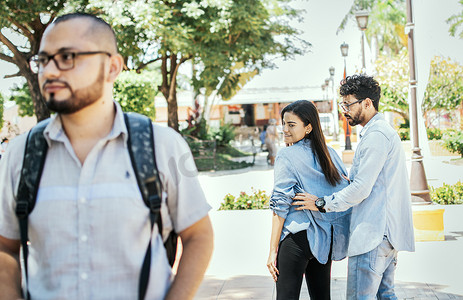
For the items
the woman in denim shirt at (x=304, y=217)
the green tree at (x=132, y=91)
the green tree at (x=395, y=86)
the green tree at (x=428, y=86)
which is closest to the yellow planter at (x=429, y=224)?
the woman in denim shirt at (x=304, y=217)

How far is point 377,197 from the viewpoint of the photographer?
3270 mm

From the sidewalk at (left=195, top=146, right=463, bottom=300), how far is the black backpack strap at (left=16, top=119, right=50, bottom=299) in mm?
3770

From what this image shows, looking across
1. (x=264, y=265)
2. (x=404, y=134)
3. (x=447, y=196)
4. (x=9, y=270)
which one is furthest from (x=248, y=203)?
(x=404, y=134)

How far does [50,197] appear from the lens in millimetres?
1729

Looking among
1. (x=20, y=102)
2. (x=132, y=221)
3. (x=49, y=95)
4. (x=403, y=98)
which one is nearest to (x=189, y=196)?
(x=132, y=221)

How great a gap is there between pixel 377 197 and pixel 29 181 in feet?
7.07

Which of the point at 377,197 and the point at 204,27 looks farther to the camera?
the point at 204,27

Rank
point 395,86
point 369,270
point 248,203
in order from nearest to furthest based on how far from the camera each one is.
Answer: point 369,270 → point 248,203 → point 395,86

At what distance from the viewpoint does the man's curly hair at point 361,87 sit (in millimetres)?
3455

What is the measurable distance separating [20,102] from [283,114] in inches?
1010

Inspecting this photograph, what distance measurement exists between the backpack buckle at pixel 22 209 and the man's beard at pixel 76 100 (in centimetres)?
31

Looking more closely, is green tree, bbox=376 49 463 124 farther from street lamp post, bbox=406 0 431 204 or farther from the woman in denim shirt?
the woman in denim shirt

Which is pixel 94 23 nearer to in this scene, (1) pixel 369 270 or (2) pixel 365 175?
(2) pixel 365 175

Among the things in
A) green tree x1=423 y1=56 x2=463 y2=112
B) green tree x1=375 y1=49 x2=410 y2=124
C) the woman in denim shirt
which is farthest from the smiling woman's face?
green tree x1=375 y1=49 x2=410 y2=124
